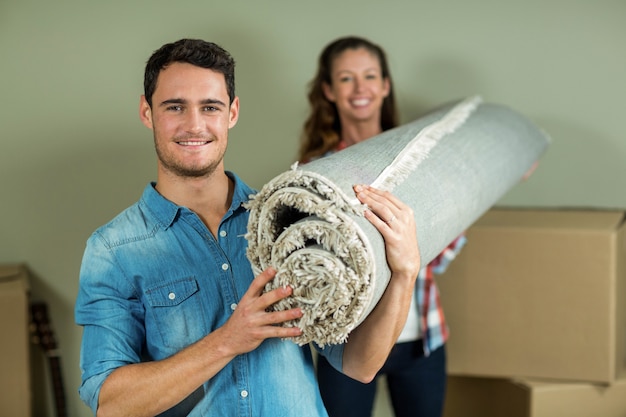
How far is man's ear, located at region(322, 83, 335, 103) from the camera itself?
1.85 metres

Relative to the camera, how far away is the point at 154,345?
1.04 metres

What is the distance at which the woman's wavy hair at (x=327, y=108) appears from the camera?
1828mm

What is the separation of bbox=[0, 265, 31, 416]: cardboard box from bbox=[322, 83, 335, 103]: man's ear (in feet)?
2.93

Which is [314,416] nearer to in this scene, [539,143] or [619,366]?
[539,143]

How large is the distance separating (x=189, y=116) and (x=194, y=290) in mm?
238

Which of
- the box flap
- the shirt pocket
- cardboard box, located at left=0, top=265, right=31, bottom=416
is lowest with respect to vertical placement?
cardboard box, located at left=0, top=265, right=31, bottom=416

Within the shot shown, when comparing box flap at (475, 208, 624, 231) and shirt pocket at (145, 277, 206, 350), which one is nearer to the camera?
shirt pocket at (145, 277, 206, 350)

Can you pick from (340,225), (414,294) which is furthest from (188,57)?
(414,294)

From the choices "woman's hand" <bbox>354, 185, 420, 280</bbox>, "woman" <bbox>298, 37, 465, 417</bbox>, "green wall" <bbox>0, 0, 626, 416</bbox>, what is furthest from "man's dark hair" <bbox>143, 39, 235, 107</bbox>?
"green wall" <bbox>0, 0, 626, 416</bbox>

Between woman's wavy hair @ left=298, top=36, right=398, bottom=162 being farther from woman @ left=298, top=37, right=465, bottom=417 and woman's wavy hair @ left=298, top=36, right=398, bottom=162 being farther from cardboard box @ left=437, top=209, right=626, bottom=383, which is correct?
cardboard box @ left=437, top=209, right=626, bottom=383

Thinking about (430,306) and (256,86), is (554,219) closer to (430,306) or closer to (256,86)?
(430,306)

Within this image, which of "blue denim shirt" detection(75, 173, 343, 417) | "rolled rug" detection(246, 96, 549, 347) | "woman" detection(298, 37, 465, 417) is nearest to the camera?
"rolled rug" detection(246, 96, 549, 347)

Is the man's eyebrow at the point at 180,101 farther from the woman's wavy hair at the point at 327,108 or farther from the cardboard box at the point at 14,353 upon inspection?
the cardboard box at the point at 14,353

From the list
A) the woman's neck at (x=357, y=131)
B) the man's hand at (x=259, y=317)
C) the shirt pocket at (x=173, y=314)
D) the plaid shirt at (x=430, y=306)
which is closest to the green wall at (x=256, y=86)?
the woman's neck at (x=357, y=131)
